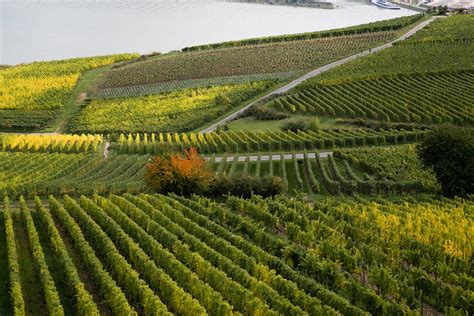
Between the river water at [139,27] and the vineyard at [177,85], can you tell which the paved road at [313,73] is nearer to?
the vineyard at [177,85]

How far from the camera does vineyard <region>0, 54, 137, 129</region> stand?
80.8 m

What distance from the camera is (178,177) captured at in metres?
43.2

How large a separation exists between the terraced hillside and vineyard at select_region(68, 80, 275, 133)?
7849 mm

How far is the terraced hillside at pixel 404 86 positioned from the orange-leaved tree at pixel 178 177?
29541 mm

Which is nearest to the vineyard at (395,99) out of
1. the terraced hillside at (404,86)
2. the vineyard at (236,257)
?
the terraced hillside at (404,86)

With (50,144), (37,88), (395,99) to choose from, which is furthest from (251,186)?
(37,88)

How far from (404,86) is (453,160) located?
117 ft

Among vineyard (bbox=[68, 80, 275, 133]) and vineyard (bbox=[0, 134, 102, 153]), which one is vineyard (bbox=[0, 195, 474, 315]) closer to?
vineyard (bbox=[0, 134, 102, 153])

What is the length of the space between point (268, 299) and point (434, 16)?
111239mm

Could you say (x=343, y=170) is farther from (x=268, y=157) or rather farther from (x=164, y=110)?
(x=164, y=110)

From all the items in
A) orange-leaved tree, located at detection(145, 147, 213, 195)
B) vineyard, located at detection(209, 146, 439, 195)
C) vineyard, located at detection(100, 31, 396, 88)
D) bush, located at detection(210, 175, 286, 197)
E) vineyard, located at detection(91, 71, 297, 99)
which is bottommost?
vineyard, located at detection(209, 146, 439, 195)

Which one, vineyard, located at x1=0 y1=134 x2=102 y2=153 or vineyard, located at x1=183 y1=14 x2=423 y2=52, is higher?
vineyard, located at x1=183 y1=14 x2=423 y2=52

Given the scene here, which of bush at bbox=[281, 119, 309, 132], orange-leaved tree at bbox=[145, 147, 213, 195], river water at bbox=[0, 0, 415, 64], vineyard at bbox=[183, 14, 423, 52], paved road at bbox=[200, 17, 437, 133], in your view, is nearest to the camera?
orange-leaved tree at bbox=[145, 147, 213, 195]

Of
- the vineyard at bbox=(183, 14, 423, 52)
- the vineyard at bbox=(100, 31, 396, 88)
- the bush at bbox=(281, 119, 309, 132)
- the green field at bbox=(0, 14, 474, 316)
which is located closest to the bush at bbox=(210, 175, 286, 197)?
the green field at bbox=(0, 14, 474, 316)
